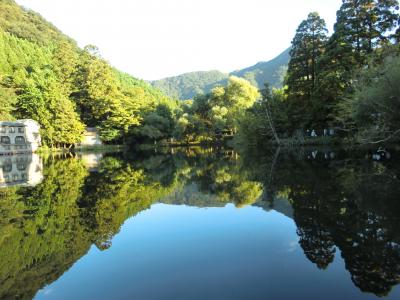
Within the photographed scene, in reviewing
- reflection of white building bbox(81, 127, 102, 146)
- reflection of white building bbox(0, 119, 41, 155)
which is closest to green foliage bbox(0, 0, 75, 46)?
reflection of white building bbox(81, 127, 102, 146)

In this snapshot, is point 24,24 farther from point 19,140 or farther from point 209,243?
point 209,243

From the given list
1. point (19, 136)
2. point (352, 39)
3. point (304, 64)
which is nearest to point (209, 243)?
point (352, 39)

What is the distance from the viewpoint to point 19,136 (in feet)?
159

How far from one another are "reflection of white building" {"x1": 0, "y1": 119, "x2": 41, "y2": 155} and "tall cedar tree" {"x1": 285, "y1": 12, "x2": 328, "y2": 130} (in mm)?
37379

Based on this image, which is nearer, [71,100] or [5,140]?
[5,140]

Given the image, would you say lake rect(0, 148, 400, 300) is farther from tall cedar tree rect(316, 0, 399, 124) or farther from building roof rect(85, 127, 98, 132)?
building roof rect(85, 127, 98, 132)

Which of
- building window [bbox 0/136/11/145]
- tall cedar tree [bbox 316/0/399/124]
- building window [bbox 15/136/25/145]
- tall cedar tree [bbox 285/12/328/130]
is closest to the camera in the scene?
tall cedar tree [bbox 316/0/399/124]

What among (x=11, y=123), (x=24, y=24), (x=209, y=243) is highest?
(x=24, y=24)

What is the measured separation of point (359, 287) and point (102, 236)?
505 cm

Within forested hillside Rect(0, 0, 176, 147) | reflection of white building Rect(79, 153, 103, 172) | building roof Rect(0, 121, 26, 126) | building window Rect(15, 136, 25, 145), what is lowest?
reflection of white building Rect(79, 153, 103, 172)

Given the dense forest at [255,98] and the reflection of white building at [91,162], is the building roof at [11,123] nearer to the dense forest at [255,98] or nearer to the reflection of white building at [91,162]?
the dense forest at [255,98]

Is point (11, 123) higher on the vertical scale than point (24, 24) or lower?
lower

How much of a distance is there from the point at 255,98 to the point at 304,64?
22.6 m

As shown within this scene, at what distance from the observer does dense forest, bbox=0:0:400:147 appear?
1902 cm
